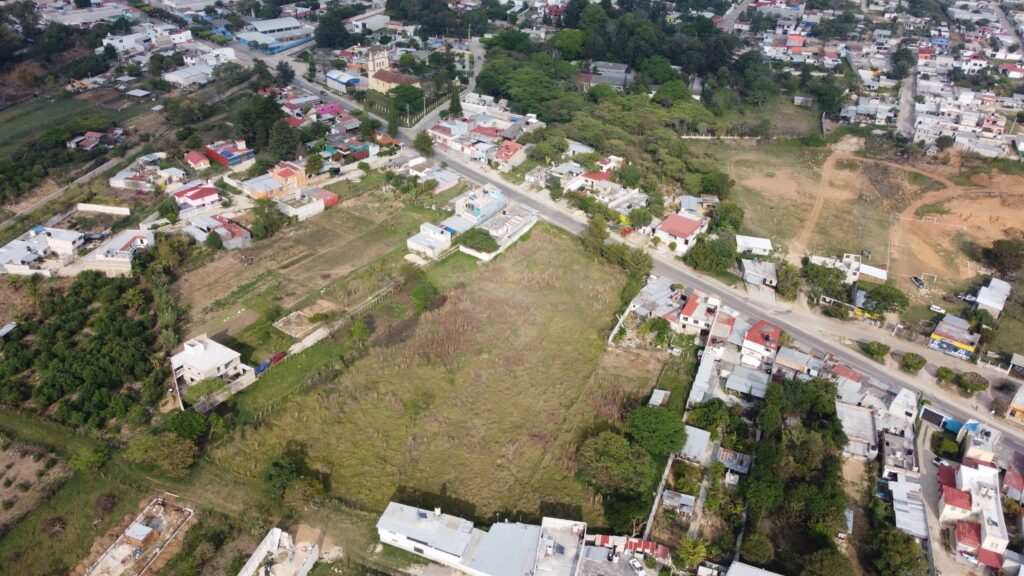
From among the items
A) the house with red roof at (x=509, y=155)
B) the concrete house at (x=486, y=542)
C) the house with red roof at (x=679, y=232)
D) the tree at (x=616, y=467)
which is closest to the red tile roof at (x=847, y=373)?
the tree at (x=616, y=467)

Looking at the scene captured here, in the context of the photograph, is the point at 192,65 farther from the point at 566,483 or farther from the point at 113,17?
the point at 566,483

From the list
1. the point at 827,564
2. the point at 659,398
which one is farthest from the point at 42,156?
the point at 827,564

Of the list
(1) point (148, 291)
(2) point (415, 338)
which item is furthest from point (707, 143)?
(1) point (148, 291)

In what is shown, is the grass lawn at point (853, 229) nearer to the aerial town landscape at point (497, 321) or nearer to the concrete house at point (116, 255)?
the aerial town landscape at point (497, 321)

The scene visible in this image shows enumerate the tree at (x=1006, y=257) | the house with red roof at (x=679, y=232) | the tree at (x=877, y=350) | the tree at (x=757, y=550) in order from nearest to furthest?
1. the tree at (x=757, y=550)
2. the tree at (x=877, y=350)
3. the tree at (x=1006, y=257)
4. the house with red roof at (x=679, y=232)

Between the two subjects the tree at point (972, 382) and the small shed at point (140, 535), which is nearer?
the small shed at point (140, 535)

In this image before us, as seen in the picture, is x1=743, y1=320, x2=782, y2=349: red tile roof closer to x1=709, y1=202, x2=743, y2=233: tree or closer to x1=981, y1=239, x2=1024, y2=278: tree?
x1=709, y1=202, x2=743, y2=233: tree
